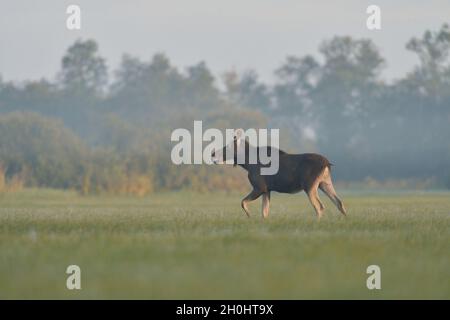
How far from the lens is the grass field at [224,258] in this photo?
9.96 m

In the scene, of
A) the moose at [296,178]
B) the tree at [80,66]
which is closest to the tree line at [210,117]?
the tree at [80,66]

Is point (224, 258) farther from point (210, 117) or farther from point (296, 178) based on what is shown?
point (210, 117)

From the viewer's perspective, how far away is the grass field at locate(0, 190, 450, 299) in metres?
9.96

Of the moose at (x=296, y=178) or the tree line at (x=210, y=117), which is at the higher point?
the tree line at (x=210, y=117)

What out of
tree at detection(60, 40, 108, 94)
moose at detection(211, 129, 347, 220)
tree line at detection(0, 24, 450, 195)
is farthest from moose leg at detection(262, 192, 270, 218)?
tree at detection(60, 40, 108, 94)

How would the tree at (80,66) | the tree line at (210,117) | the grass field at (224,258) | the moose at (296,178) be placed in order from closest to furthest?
the grass field at (224,258)
the moose at (296,178)
the tree line at (210,117)
the tree at (80,66)

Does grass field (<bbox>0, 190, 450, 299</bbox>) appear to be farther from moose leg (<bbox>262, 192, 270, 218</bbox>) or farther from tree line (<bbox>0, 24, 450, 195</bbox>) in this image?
tree line (<bbox>0, 24, 450, 195</bbox>)

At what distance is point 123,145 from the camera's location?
6034 centimetres

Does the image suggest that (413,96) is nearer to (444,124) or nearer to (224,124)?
(444,124)

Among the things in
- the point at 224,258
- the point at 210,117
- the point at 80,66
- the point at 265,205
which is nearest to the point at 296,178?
the point at 265,205

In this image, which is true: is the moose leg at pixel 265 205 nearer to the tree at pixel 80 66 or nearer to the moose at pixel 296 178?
the moose at pixel 296 178
